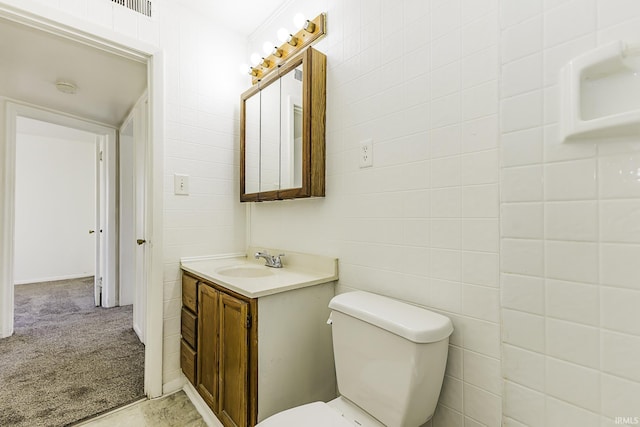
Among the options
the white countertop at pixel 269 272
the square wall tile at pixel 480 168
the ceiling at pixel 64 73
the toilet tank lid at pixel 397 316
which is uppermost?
the ceiling at pixel 64 73

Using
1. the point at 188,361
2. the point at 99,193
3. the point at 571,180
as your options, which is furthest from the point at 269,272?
the point at 99,193

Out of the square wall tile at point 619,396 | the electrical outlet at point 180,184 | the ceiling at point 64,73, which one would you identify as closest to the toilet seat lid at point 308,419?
the square wall tile at point 619,396

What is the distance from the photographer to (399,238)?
1155mm

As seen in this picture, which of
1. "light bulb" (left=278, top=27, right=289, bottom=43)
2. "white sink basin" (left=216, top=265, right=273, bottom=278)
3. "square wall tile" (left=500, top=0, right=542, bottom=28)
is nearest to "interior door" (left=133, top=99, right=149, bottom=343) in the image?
"white sink basin" (left=216, top=265, right=273, bottom=278)

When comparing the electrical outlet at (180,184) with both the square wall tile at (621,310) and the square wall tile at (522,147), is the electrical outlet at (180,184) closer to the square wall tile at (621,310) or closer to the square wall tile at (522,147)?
the square wall tile at (522,147)

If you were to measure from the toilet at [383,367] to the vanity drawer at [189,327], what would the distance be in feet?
2.78

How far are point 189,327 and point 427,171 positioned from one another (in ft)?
5.03

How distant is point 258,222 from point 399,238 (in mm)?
1120

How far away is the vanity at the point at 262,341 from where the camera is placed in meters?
1.15

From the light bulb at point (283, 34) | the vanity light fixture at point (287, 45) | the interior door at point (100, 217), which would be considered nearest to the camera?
the vanity light fixture at point (287, 45)

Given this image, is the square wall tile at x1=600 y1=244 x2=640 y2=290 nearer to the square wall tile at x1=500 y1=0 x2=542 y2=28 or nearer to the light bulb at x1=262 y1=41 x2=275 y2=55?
the square wall tile at x1=500 y1=0 x2=542 y2=28

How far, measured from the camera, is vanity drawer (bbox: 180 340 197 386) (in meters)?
1.59

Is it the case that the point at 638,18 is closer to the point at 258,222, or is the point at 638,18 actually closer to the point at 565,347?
the point at 565,347

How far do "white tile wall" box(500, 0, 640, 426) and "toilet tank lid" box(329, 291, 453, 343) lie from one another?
19 cm
